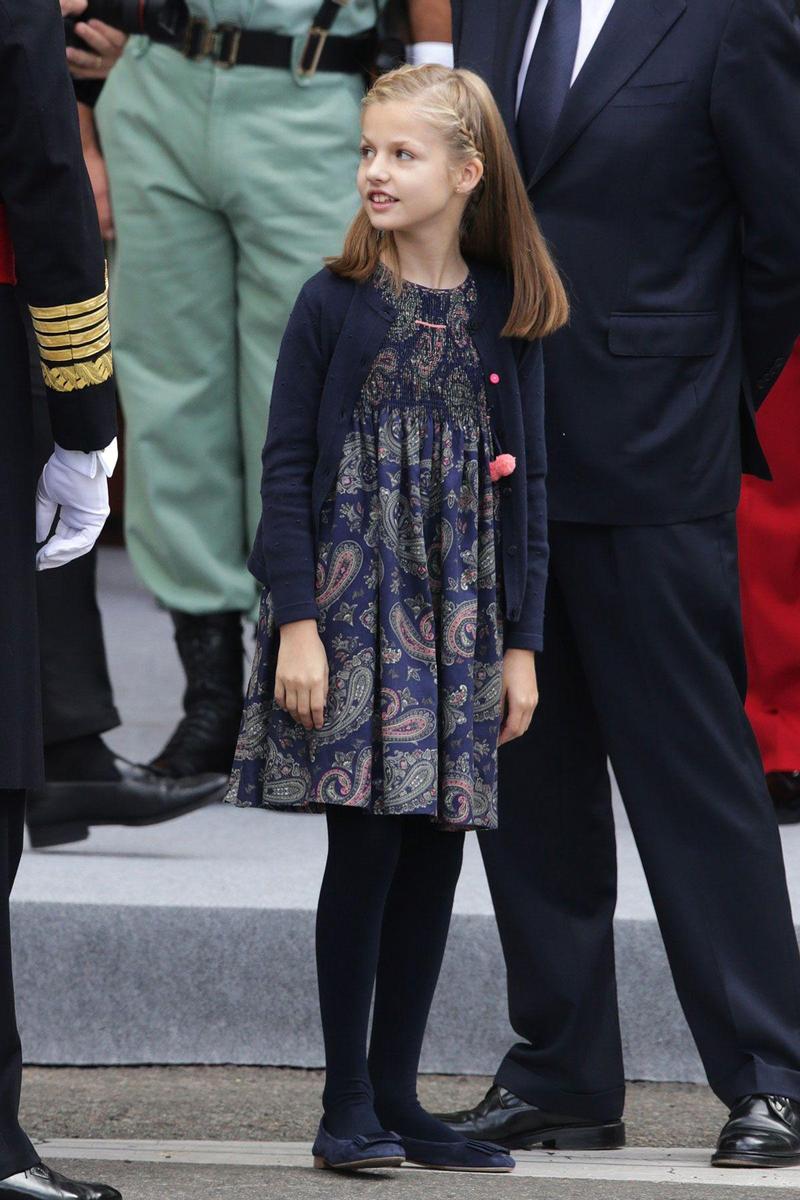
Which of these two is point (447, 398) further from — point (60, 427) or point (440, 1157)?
point (440, 1157)

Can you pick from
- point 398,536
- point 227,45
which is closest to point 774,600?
point 227,45

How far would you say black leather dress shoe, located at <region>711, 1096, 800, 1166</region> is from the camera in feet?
10.00

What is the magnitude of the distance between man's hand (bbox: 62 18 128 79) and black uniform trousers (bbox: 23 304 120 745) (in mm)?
903

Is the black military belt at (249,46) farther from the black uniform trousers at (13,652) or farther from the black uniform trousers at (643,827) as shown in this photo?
the black uniform trousers at (13,652)

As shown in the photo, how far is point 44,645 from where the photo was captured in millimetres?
4023

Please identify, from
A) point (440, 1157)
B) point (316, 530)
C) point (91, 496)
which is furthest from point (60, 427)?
point (440, 1157)

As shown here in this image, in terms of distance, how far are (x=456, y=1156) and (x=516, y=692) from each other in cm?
59

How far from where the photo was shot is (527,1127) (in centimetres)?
326

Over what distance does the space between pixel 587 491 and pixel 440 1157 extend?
878 mm

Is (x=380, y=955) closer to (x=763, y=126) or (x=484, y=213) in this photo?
(x=484, y=213)

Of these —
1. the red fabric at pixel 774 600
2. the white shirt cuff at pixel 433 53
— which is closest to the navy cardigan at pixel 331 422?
the white shirt cuff at pixel 433 53

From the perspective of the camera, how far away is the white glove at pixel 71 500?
9.29 ft

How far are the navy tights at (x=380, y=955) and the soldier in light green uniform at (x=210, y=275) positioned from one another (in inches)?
62.9

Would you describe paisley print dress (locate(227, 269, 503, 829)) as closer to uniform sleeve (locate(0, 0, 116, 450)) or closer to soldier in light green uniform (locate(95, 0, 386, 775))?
uniform sleeve (locate(0, 0, 116, 450))
